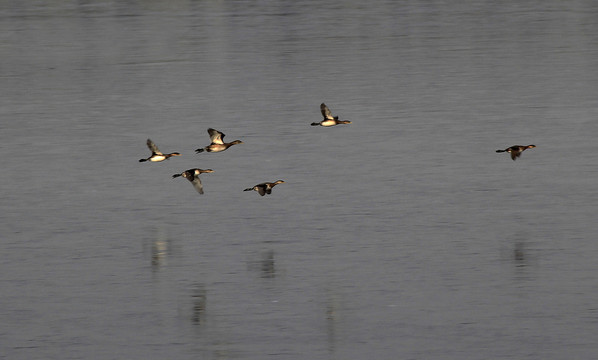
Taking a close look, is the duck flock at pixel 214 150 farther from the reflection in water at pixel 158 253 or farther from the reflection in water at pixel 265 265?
the reflection in water at pixel 265 265

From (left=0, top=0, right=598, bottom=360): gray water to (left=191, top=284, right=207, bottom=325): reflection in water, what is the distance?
3cm

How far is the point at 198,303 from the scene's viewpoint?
1541cm

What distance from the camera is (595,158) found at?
74.6 feet

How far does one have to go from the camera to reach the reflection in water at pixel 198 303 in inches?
587

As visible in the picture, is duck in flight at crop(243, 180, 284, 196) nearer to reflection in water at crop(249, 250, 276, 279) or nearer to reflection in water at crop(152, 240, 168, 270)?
reflection in water at crop(152, 240, 168, 270)

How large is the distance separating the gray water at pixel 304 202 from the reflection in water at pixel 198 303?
3cm

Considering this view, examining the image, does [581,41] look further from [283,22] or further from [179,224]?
[179,224]

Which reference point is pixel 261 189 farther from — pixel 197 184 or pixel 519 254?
pixel 519 254

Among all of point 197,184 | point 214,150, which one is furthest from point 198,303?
point 214,150

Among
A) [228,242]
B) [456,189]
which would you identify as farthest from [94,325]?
[456,189]

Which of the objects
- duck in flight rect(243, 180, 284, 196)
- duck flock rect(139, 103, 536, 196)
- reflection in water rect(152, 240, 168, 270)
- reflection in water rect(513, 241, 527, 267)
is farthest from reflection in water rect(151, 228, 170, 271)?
reflection in water rect(513, 241, 527, 267)

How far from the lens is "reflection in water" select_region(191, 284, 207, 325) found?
14.9 metres

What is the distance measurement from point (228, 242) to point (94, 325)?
366 centimetres

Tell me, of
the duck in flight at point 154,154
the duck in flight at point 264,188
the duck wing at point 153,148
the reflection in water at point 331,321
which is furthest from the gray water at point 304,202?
the duck wing at point 153,148
